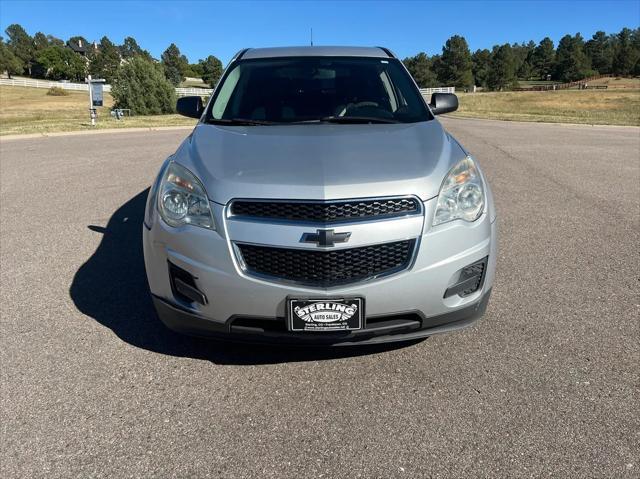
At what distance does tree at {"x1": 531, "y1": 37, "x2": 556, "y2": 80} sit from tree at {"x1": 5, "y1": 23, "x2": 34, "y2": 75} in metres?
124

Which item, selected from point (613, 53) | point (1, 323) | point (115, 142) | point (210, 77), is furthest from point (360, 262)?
point (613, 53)

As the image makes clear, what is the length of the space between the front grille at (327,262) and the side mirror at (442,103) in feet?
7.30

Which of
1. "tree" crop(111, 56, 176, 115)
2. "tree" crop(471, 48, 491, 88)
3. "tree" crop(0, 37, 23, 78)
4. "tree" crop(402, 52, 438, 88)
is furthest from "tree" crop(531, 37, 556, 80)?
"tree" crop(0, 37, 23, 78)

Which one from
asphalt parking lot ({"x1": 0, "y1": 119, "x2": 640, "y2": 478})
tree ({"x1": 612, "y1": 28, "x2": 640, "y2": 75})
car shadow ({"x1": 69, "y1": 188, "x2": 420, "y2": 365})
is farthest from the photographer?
tree ({"x1": 612, "y1": 28, "x2": 640, "y2": 75})

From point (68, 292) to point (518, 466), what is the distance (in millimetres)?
3250

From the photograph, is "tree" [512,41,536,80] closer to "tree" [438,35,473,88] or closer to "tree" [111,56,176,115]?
A: "tree" [438,35,473,88]

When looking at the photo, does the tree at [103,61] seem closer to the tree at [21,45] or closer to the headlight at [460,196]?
the tree at [21,45]

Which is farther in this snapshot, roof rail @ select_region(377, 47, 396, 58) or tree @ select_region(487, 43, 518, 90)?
tree @ select_region(487, 43, 518, 90)

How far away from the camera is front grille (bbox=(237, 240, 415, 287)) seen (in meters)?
2.37

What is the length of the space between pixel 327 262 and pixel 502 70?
10805cm

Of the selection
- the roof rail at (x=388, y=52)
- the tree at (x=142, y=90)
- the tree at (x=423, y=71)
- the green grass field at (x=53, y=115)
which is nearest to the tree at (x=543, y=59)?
the tree at (x=423, y=71)

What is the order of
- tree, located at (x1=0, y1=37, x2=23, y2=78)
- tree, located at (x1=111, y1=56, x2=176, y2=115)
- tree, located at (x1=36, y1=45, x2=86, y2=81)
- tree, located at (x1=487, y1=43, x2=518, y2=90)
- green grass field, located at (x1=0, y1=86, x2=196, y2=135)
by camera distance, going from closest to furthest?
1. green grass field, located at (x1=0, y1=86, x2=196, y2=135)
2. tree, located at (x1=111, y1=56, x2=176, y2=115)
3. tree, located at (x1=487, y1=43, x2=518, y2=90)
4. tree, located at (x1=0, y1=37, x2=23, y2=78)
5. tree, located at (x1=36, y1=45, x2=86, y2=81)

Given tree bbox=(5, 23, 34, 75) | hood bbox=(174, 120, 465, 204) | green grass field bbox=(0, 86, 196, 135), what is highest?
tree bbox=(5, 23, 34, 75)

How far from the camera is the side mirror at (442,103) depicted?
14.1ft
